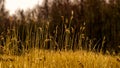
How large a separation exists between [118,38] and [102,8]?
2.91 m

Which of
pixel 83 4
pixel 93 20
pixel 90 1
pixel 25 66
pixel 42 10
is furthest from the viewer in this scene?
pixel 42 10

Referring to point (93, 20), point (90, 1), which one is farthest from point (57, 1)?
point (93, 20)

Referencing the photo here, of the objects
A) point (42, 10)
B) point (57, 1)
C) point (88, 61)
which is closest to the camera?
point (88, 61)

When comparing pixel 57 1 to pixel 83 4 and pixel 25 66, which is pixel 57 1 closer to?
pixel 83 4

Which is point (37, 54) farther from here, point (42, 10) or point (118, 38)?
point (42, 10)

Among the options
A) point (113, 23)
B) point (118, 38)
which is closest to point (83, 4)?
point (113, 23)

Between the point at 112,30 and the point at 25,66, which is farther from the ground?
the point at 25,66

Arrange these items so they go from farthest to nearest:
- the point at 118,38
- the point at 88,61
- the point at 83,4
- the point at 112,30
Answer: the point at 83,4 < the point at 112,30 < the point at 118,38 < the point at 88,61

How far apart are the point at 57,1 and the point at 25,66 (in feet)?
59.7

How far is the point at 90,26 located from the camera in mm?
15977

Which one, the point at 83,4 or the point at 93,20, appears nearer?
the point at 93,20

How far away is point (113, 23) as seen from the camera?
1514 cm

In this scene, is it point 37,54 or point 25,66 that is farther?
point 37,54

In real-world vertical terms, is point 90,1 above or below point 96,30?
above
